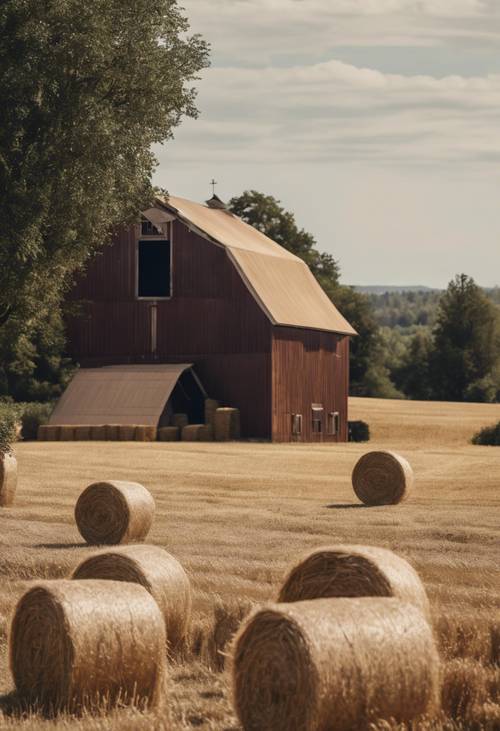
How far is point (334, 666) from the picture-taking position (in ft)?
31.2

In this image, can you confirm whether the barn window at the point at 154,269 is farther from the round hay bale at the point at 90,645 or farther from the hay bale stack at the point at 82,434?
the round hay bale at the point at 90,645

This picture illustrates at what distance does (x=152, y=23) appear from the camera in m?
36.8

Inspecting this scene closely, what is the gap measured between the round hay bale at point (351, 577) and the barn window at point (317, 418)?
146 feet

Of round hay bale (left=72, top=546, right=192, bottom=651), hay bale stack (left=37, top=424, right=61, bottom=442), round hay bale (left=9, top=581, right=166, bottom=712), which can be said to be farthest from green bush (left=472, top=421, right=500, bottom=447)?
round hay bale (left=9, top=581, right=166, bottom=712)

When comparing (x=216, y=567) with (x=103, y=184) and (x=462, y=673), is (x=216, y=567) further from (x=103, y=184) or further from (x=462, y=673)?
(x=103, y=184)

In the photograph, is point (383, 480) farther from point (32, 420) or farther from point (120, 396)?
point (32, 420)

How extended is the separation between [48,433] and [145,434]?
11.8 feet

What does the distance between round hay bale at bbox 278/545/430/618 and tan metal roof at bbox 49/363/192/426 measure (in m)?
39.2

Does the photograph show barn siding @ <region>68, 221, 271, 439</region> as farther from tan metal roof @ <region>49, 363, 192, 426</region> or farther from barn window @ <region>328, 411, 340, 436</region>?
barn window @ <region>328, 411, 340, 436</region>

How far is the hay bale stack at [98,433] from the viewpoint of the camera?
51.0m

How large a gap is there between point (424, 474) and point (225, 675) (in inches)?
1058

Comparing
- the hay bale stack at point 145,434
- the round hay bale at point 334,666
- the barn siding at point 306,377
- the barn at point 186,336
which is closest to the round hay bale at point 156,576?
the round hay bale at point 334,666

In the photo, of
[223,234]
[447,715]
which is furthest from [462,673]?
[223,234]

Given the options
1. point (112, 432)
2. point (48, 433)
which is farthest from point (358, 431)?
point (48, 433)
